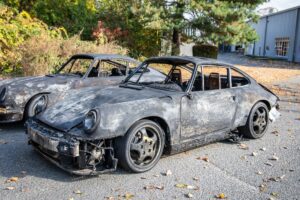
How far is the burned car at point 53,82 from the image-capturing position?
20.2 ft

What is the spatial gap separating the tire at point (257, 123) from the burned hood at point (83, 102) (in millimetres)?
1873

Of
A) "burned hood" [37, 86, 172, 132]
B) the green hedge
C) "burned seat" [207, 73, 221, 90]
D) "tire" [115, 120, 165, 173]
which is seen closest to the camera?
"tire" [115, 120, 165, 173]

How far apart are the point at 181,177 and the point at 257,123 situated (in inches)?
93.4

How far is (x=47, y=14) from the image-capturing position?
60.0 feet

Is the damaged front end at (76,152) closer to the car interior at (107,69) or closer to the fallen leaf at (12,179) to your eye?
the fallen leaf at (12,179)

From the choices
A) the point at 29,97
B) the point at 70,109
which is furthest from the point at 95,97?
the point at 29,97

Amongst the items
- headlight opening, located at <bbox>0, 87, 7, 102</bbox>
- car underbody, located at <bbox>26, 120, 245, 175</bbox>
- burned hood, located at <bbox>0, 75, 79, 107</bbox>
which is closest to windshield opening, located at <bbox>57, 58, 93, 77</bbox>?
burned hood, located at <bbox>0, 75, 79, 107</bbox>

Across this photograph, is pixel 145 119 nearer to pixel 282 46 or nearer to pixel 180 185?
pixel 180 185

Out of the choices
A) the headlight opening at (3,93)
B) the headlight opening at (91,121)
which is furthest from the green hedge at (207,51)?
the headlight opening at (91,121)

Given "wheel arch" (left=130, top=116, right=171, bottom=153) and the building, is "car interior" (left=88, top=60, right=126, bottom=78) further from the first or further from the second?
the building

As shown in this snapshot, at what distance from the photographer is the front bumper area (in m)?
6.10

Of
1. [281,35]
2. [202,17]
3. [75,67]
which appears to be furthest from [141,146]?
[281,35]

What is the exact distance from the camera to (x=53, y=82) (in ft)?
22.1

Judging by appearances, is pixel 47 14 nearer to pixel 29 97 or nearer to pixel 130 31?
pixel 130 31
